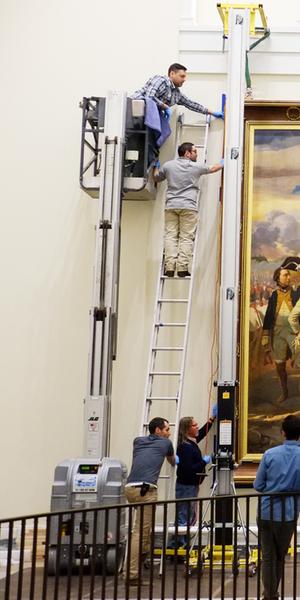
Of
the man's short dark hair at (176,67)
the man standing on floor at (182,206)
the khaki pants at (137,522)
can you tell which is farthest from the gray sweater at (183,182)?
the khaki pants at (137,522)

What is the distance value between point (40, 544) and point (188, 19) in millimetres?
5711

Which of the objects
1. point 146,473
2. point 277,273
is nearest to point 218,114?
point 277,273

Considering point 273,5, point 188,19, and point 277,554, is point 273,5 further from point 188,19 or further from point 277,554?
point 277,554

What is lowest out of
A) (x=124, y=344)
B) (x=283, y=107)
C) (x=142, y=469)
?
(x=142, y=469)

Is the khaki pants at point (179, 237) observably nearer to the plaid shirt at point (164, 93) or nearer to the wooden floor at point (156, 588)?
the plaid shirt at point (164, 93)

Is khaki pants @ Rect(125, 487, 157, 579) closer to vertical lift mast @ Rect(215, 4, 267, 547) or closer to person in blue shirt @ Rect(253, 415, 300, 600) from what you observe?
vertical lift mast @ Rect(215, 4, 267, 547)

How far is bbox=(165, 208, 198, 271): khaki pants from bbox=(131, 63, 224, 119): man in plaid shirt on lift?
1.06m

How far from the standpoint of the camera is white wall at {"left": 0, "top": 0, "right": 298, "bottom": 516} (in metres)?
8.56

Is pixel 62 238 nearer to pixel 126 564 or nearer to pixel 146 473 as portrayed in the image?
pixel 146 473

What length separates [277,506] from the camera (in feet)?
18.2

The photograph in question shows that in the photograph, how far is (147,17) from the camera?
896 centimetres

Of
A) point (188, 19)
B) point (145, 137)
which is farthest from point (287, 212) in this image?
point (188, 19)

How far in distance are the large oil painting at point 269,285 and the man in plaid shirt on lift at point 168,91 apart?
75cm

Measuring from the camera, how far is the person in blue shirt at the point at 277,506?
553 cm
